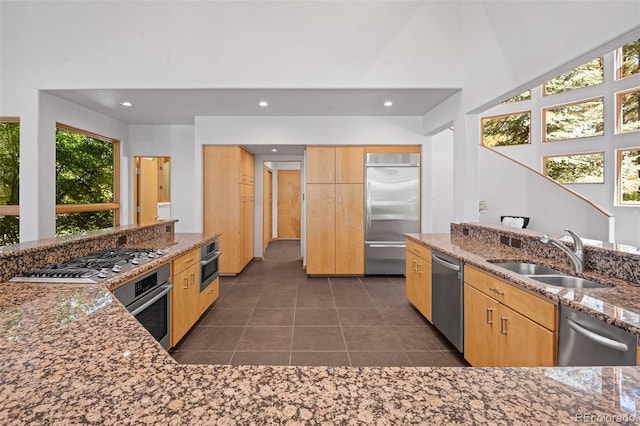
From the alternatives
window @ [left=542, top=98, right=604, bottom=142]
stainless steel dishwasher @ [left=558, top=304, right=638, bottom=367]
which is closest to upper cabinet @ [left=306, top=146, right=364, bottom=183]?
stainless steel dishwasher @ [left=558, top=304, right=638, bottom=367]

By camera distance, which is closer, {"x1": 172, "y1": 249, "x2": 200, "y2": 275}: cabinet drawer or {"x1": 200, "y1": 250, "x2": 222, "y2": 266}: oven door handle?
{"x1": 172, "y1": 249, "x2": 200, "y2": 275}: cabinet drawer

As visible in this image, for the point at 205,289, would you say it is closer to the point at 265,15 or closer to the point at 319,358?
the point at 319,358

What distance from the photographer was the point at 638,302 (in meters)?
1.33

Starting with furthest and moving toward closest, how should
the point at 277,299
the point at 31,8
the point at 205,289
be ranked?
the point at 277,299 < the point at 31,8 < the point at 205,289

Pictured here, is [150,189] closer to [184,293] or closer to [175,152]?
[175,152]

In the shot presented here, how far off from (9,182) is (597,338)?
573 cm

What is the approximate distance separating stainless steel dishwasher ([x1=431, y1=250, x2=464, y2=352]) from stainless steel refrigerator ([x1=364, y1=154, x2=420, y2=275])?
1932 mm

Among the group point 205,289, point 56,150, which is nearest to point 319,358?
point 205,289

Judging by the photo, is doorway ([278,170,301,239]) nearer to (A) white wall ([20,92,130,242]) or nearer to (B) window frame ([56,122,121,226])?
(B) window frame ([56,122,121,226])

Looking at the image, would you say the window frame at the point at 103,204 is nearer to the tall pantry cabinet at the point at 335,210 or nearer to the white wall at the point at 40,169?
the white wall at the point at 40,169

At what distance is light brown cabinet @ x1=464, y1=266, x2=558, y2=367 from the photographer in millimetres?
1479

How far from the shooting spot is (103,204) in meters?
4.89

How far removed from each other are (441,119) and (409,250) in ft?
6.38

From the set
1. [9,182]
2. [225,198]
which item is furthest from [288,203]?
[9,182]
